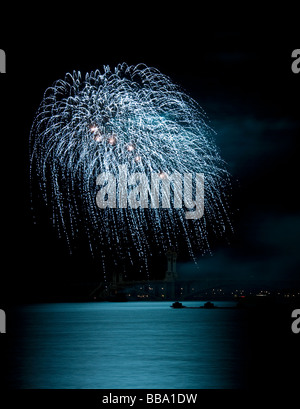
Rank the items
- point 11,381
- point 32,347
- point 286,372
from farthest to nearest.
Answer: point 32,347 → point 286,372 → point 11,381

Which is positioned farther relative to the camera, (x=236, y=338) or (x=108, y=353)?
(x=236, y=338)

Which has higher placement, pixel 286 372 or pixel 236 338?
pixel 236 338

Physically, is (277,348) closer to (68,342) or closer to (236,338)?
(236,338)

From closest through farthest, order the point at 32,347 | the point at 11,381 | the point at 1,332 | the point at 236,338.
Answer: the point at 11,381
the point at 32,347
the point at 236,338
the point at 1,332

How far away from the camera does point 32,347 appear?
193 feet

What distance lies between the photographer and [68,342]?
65.0 meters

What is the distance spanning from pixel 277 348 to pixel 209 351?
586cm
